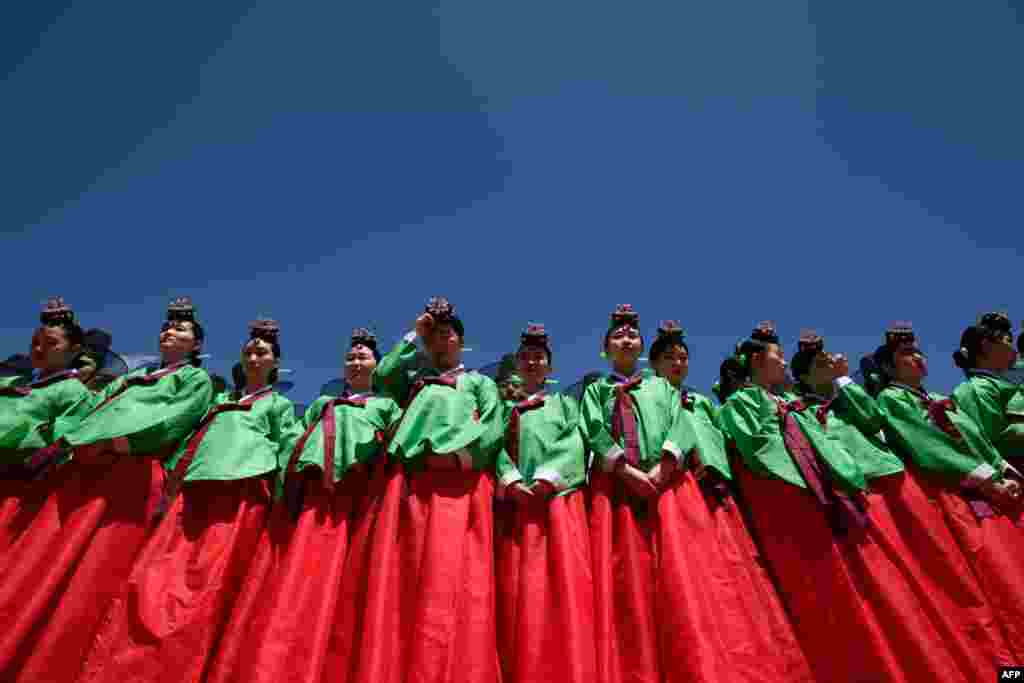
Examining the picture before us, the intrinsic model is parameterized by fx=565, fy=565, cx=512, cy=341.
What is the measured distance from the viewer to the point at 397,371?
4461mm

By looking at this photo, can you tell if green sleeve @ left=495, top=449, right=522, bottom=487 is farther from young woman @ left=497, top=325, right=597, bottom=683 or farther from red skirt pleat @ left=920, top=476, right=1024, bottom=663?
red skirt pleat @ left=920, top=476, right=1024, bottom=663

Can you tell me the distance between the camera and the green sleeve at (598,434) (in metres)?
3.72

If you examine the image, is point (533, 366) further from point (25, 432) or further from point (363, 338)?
point (25, 432)

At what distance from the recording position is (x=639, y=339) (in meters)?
4.72

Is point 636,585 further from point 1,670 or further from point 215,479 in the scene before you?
point 1,670

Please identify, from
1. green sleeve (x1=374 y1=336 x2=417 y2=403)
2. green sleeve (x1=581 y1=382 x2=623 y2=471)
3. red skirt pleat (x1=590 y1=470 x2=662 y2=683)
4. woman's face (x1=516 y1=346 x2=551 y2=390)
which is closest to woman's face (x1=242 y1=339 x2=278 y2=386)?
green sleeve (x1=374 y1=336 x2=417 y2=403)

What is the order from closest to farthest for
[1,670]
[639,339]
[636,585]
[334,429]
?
[1,670] → [636,585] → [334,429] → [639,339]

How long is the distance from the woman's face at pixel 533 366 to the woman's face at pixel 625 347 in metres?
0.56

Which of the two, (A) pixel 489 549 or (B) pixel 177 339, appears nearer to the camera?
(A) pixel 489 549

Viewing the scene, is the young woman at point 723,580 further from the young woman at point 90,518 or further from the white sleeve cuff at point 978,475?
the young woman at point 90,518

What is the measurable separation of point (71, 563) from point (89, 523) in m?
0.24

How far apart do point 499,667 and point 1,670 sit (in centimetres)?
253

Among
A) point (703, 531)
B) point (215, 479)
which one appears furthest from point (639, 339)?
point (215, 479)

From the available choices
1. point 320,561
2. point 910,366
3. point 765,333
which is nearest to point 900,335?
point 910,366
